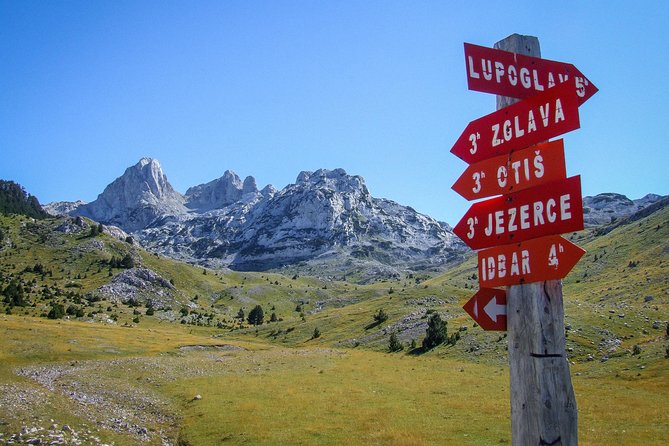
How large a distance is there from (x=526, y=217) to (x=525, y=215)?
0.04m

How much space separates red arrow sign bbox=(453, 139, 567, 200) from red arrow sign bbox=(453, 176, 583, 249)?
0.17 m

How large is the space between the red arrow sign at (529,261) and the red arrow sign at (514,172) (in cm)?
108

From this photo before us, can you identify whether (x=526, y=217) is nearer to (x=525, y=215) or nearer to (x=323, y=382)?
(x=525, y=215)

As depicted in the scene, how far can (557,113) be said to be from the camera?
8367 millimetres

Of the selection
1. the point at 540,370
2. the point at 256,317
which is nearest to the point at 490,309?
the point at 540,370

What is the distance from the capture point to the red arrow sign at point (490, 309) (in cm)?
852

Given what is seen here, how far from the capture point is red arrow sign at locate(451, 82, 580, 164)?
827cm

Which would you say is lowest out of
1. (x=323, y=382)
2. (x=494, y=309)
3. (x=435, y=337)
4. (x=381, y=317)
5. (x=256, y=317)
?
(x=256, y=317)

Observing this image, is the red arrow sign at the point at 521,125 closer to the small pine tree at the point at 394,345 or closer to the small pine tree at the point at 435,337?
the small pine tree at the point at 435,337

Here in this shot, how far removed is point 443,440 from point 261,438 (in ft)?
35.0

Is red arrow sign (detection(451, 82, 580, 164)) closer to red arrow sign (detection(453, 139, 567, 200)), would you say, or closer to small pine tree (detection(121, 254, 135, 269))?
red arrow sign (detection(453, 139, 567, 200))

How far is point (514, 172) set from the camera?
871 centimetres

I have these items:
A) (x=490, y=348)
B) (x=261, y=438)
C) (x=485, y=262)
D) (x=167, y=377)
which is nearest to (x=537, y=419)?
(x=485, y=262)

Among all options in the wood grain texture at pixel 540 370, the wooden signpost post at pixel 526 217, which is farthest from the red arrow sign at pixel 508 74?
the wood grain texture at pixel 540 370
